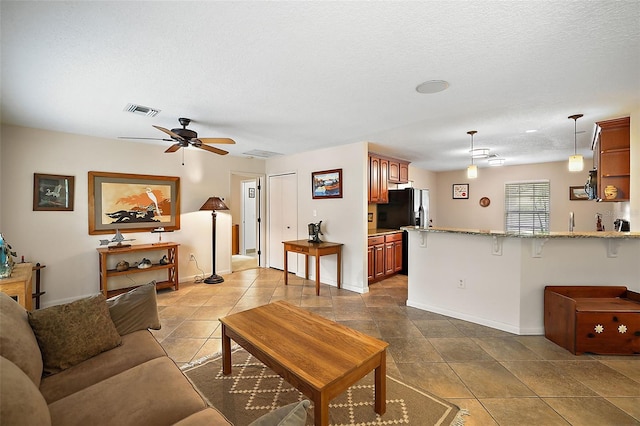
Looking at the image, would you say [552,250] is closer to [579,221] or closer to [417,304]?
Result: [417,304]

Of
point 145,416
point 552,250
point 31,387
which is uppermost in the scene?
A: point 552,250

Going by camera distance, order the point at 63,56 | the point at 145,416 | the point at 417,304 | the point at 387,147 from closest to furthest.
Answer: the point at 145,416 < the point at 63,56 < the point at 417,304 < the point at 387,147

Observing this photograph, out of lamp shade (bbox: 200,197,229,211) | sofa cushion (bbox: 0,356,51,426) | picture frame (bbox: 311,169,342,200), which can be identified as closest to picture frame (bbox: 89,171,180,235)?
lamp shade (bbox: 200,197,229,211)

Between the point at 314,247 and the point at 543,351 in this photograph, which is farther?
the point at 314,247

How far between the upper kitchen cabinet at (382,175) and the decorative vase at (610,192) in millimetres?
2938

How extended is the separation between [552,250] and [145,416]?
12.2 ft

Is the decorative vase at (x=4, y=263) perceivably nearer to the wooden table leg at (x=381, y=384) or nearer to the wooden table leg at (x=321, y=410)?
the wooden table leg at (x=321, y=410)

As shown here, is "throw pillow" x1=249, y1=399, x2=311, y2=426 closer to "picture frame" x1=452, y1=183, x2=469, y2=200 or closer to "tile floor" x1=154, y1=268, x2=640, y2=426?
"tile floor" x1=154, y1=268, x2=640, y2=426

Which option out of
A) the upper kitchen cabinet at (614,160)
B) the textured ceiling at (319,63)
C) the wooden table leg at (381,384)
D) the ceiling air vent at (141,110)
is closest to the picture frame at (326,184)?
the textured ceiling at (319,63)

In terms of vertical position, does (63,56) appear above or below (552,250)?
above

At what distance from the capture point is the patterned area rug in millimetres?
1724

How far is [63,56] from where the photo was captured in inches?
74.6

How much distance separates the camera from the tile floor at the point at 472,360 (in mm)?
1796

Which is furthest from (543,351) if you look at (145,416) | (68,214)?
Result: (68,214)
